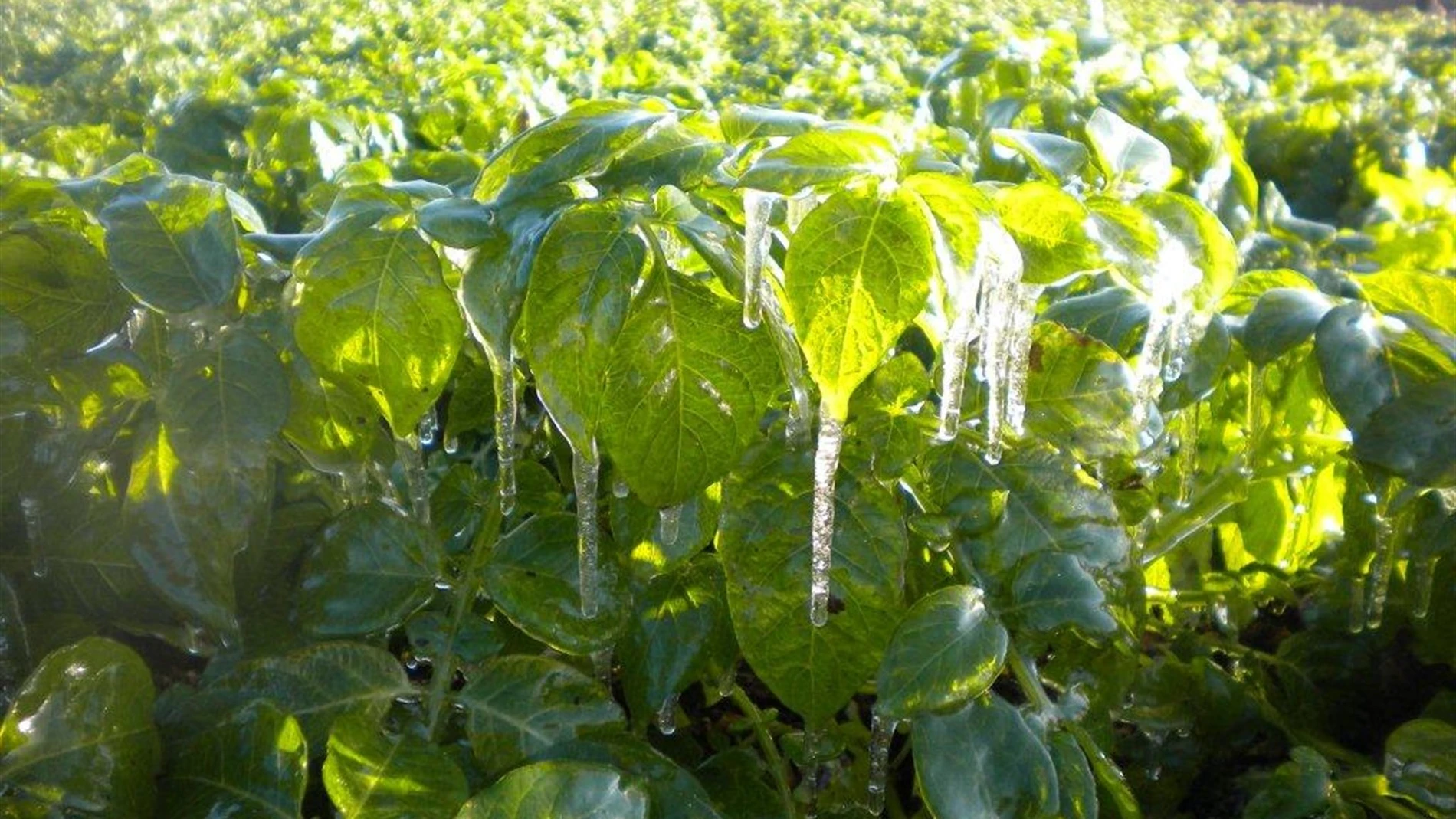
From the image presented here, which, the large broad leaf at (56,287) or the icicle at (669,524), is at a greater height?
the large broad leaf at (56,287)

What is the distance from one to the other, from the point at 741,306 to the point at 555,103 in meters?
2.26

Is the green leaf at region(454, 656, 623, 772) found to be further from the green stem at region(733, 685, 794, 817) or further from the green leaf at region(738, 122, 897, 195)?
the green leaf at region(738, 122, 897, 195)

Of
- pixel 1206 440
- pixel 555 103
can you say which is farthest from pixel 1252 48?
pixel 1206 440

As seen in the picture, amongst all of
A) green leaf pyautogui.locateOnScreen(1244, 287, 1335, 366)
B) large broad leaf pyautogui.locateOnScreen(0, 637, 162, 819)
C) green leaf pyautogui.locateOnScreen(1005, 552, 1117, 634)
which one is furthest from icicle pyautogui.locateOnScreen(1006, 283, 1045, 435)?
large broad leaf pyautogui.locateOnScreen(0, 637, 162, 819)

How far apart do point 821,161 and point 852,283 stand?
0.25 ft

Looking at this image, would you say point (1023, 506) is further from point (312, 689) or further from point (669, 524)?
point (312, 689)

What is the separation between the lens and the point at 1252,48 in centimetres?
925

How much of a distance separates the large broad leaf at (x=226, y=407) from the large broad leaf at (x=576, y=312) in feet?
0.81

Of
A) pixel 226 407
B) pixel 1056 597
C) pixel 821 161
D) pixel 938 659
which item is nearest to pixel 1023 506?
pixel 1056 597

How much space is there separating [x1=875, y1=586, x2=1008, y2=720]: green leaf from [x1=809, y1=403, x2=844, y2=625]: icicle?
0.06 meters

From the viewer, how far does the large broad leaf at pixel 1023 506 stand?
1003 mm

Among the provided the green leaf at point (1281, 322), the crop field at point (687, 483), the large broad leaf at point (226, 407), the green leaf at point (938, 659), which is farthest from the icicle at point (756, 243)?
the green leaf at point (1281, 322)

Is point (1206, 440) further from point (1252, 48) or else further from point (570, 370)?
point (1252, 48)

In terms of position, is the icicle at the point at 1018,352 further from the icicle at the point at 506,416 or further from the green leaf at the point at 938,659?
the icicle at the point at 506,416
